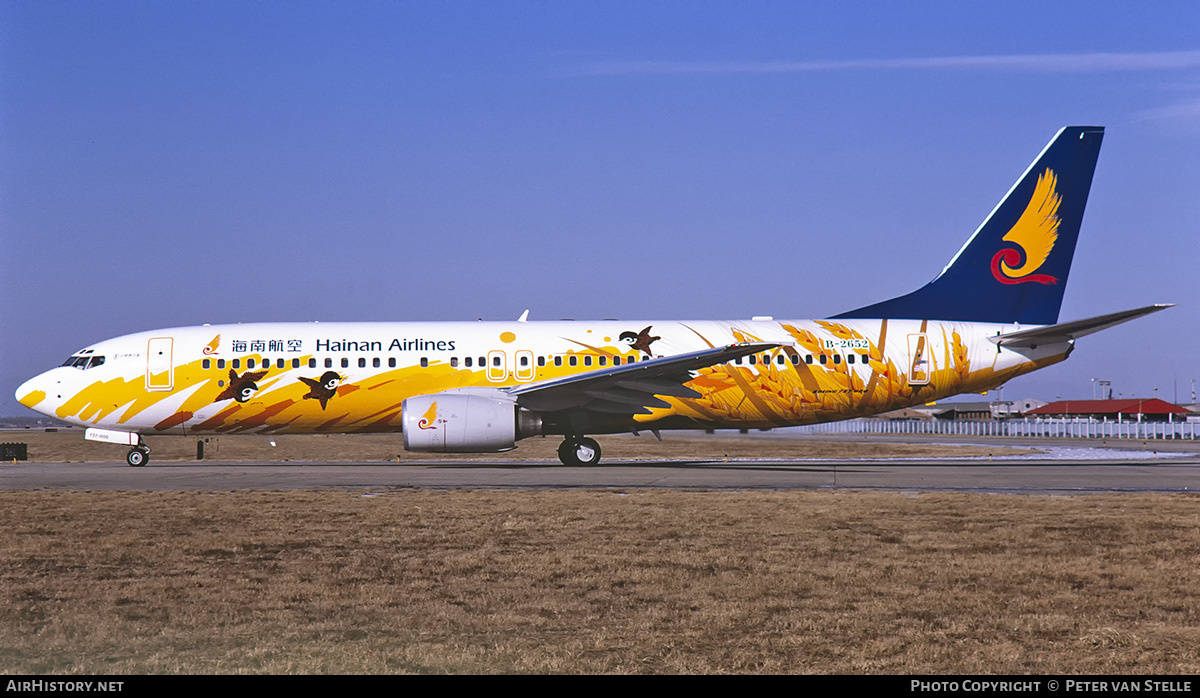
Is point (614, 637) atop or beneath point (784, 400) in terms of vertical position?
beneath

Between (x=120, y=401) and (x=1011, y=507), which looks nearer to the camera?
(x=1011, y=507)

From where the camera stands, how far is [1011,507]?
1403cm

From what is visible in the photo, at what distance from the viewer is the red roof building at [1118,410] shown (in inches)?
3798

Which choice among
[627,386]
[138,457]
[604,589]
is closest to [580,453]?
[627,386]

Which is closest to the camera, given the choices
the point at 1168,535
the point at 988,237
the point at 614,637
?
the point at 614,637

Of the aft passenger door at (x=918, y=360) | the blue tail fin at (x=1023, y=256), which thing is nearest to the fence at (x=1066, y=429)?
the blue tail fin at (x=1023, y=256)

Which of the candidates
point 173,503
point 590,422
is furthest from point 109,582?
point 590,422

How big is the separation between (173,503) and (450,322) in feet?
38.9

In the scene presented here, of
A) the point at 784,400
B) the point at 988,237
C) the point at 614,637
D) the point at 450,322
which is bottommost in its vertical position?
the point at 614,637

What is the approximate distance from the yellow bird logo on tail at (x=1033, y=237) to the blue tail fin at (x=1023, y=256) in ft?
0.08

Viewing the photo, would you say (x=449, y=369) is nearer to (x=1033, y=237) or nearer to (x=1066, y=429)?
(x=1033, y=237)

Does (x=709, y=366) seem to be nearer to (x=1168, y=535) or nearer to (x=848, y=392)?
(x=848, y=392)

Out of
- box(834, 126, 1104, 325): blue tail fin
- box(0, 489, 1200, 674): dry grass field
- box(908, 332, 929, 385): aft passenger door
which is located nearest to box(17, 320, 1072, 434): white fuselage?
box(908, 332, 929, 385): aft passenger door

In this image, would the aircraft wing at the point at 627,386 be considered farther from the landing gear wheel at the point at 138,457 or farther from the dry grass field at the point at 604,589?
the landing gear wheel at the point at 138,457
